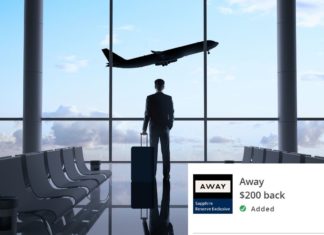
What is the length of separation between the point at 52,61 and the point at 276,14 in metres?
5.02

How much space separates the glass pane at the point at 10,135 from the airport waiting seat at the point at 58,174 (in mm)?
4555

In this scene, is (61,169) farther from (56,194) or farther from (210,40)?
(210,40)

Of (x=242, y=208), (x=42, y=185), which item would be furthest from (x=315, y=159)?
(x=42, y=185)

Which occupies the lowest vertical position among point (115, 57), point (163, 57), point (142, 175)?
point (142, 175)

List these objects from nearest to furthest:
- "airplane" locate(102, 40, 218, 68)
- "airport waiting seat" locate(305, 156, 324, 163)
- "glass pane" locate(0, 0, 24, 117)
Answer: "airport waiting seat" locate(305, 156, 324, 163) < "glass pane" locate(0, 0, 24, 117) < "airplane" locate(102, 40, 218, 68)

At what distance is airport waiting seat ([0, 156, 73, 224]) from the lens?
2969 millimetres

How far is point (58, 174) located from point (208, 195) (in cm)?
369

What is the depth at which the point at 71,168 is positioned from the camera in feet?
17.7

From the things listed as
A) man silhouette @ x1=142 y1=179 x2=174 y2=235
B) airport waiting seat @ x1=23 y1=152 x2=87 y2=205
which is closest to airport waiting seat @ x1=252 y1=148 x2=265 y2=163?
man silhouette @ x1=142 y1=179 x2=174 y2=235

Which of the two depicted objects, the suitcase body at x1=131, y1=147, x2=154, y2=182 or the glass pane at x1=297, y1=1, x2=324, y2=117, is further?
the glass pane at x1=297, y1=1, x2=324, y2=117

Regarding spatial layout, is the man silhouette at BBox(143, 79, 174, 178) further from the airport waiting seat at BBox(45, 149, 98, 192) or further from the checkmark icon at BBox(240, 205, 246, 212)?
the checkmark icon at BBox(240, 205, 246, 212)

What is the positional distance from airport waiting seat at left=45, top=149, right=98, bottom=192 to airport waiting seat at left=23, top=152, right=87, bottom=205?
207mm

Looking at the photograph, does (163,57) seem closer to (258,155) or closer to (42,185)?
(258,155)

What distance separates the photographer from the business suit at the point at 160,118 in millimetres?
6301
